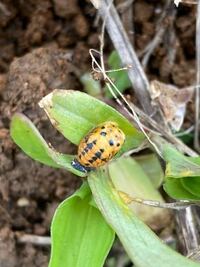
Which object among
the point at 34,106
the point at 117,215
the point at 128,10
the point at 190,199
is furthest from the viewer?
the point at 128,10

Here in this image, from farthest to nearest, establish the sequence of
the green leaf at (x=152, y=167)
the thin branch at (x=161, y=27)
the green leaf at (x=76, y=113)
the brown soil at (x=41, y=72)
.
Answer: the thin branch at (x=161, y=27), the green leaf at (x=152, y=167), the brown soil at (x=41, y=72), the green leaf at (x=76, y=113)

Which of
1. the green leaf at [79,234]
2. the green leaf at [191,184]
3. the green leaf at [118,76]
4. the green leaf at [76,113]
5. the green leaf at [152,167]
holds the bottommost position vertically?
the green leaf at [152,167]

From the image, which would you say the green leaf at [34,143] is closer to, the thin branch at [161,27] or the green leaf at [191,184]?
the green leaf at [191,184]

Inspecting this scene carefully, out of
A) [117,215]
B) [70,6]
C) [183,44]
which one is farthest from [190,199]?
[70,6]

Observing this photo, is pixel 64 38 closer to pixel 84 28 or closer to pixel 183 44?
pixel 84 28

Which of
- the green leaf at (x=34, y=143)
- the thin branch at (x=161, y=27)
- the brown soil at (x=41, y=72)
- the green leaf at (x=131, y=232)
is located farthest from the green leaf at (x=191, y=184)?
the thin branch at (x=161, y=27)

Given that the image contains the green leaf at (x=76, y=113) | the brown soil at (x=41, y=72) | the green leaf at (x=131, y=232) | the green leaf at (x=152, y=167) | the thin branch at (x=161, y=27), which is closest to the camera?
the green leaf at (x=131, y=232)

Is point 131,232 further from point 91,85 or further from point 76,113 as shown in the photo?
point 91,85
